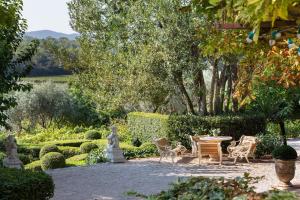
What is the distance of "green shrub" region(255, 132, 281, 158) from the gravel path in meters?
1.04

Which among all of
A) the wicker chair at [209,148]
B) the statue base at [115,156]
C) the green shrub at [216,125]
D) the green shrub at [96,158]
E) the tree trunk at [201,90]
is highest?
the tree trunk at [201,90]

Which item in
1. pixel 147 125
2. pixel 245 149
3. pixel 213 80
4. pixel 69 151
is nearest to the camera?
pixel 245 149

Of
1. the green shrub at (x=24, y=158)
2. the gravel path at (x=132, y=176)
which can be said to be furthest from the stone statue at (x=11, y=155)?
the green shrub at (x=24, y=158)

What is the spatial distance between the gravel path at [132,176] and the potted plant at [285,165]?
36 cm

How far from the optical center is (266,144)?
48.2 ft

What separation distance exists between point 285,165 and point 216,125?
5.41 metres

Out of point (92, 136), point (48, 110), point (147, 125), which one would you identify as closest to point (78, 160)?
point (147, 125)

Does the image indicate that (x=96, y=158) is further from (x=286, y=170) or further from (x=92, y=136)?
(x=286, y=170)

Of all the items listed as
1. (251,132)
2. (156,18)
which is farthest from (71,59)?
(251,132)

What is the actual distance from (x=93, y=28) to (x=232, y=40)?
66.5ft

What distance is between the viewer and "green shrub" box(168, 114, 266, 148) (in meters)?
15.1

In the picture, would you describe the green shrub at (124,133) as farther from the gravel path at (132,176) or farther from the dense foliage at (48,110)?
the gravel path at (132,176)

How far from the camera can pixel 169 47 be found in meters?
15.9

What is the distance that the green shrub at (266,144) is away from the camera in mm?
14500
